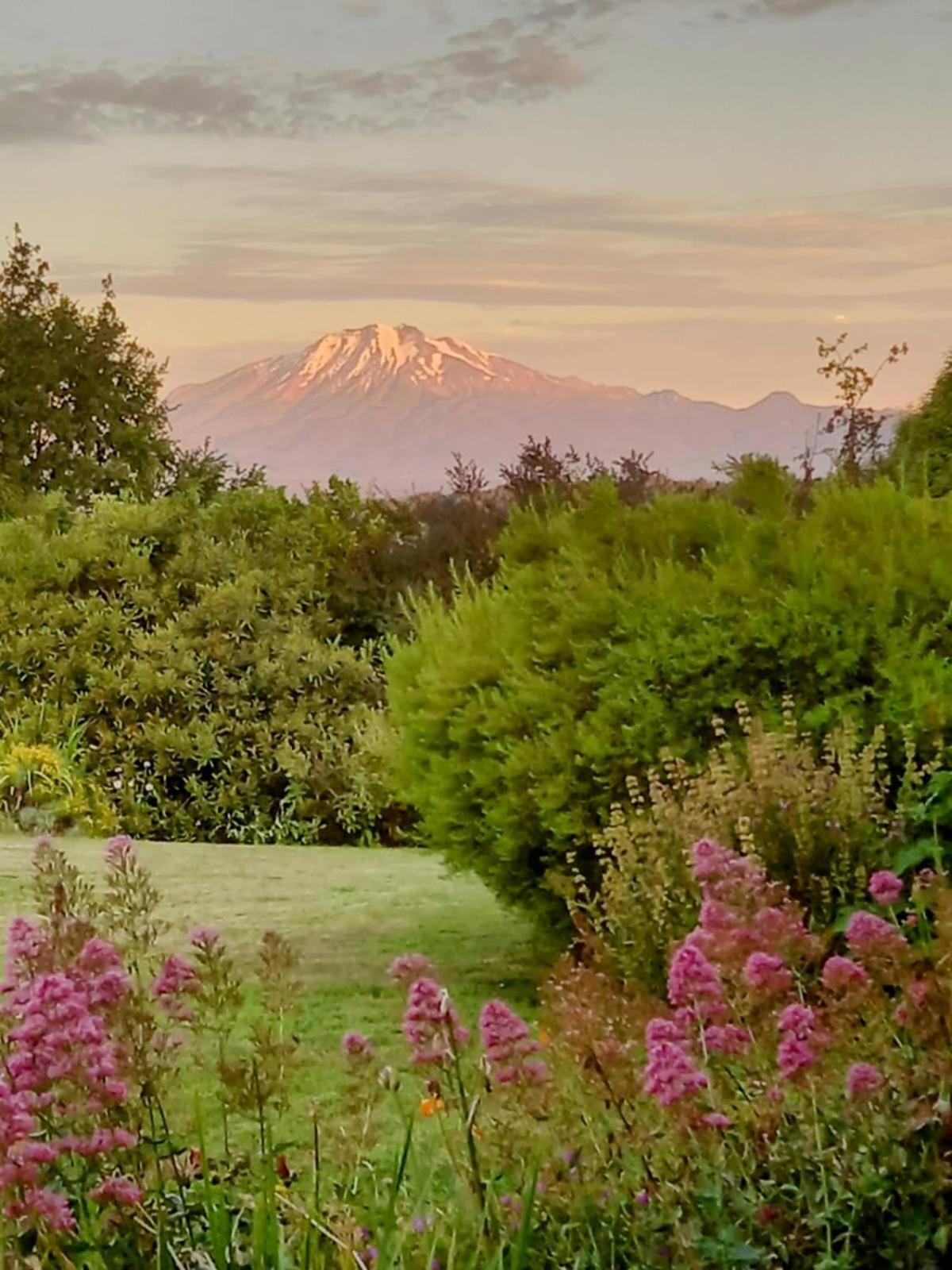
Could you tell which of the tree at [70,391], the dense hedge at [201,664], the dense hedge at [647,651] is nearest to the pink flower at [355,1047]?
the dense hedge at [647,651]

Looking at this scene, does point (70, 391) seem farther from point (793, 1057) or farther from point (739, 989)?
point (793, 1057)

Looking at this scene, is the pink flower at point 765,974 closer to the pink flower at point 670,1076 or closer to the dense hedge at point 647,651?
the pink flower at point 670,1076

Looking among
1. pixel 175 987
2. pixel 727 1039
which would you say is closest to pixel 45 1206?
pixel 175 987

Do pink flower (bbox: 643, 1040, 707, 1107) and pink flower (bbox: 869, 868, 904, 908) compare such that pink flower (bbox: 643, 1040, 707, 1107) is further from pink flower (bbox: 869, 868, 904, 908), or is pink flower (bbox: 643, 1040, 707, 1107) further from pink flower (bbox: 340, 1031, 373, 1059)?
pink flower (bbox: 869, 868, 904, 908)

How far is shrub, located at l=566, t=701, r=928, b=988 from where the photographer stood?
2.78 metres

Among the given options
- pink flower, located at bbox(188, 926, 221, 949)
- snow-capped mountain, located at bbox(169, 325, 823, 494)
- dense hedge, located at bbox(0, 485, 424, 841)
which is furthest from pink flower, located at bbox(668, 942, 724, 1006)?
snow-capped mountain, located at bbox(169, 325, 823, 494)

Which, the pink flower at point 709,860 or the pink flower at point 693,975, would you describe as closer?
the pink flower at point 693,975

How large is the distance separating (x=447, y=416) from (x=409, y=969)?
7.45 m

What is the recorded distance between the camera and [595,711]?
3131 mm

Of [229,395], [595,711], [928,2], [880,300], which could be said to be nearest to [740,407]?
[880,300]

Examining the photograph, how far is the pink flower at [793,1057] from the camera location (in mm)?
1493

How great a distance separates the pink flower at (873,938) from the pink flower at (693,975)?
5.2 inches

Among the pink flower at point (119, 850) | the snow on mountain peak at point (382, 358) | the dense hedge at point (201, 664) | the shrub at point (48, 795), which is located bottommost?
the shrub at point (48, 795)

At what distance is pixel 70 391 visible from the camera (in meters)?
14.1
